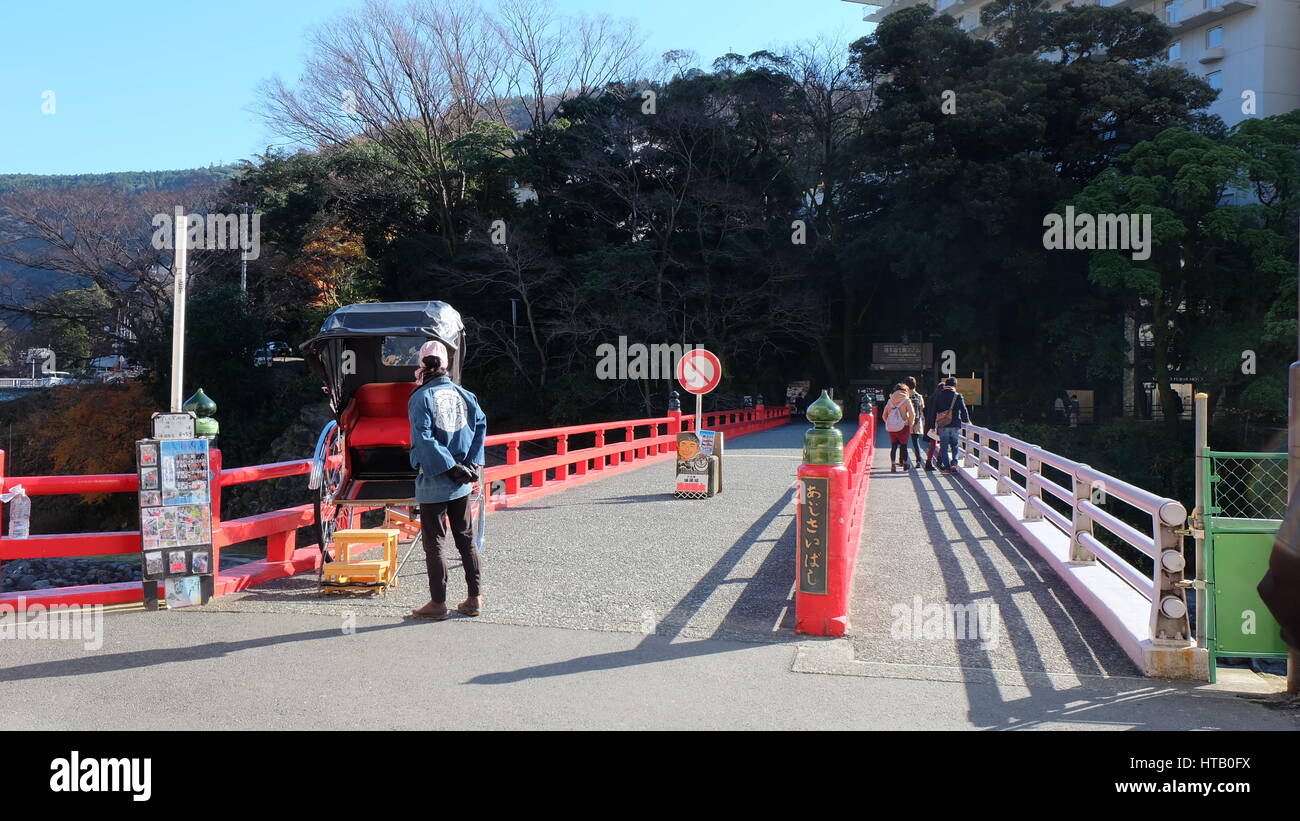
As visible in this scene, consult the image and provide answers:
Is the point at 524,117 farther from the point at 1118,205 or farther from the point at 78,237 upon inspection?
the point at 1118,205

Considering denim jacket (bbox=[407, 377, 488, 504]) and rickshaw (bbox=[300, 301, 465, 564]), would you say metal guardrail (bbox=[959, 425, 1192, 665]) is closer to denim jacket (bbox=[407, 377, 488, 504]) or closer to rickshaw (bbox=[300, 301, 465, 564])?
denim jacket (bbox=[407, 377, 488, 504])

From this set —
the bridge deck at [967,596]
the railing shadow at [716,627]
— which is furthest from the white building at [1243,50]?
the railing shadow at [716,627]

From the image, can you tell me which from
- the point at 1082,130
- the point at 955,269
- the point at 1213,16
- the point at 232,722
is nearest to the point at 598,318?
the point at 955,269

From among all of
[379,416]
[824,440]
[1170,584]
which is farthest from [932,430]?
[1170,584]

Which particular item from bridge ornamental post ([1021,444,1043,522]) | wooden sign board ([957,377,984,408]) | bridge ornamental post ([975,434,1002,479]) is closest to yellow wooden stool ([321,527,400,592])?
bridge ornamental post ([1021,444,1043,522])

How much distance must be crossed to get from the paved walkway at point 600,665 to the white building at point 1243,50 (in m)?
42.7

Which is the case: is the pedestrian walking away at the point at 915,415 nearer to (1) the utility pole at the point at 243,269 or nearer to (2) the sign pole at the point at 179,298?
(2) the sign pole at the point at 179,298

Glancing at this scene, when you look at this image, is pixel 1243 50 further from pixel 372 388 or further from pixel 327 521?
pixel 327 521

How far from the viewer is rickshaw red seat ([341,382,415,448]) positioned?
8.49 meters

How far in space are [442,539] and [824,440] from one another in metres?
2.69

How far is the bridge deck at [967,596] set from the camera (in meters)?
5.48

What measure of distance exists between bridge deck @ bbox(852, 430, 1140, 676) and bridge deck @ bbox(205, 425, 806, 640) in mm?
691

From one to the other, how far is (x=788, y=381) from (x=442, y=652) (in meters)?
43.9

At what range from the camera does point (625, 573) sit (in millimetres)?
7887
